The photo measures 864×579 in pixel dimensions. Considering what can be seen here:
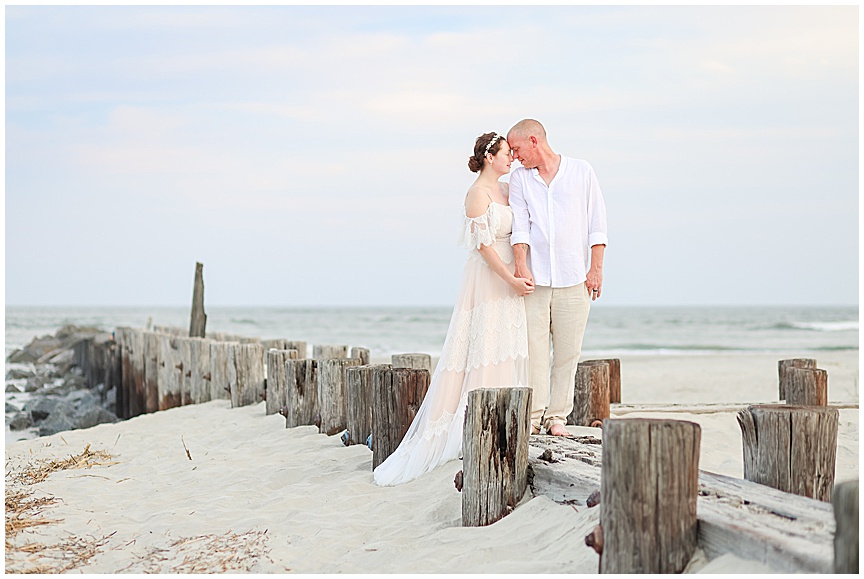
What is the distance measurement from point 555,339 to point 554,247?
2.03ft

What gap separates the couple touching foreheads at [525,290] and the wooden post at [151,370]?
8.25 metres

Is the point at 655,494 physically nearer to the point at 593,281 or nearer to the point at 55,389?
the point at 593,281

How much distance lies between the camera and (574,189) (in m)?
5.45

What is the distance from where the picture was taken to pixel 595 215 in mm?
5500

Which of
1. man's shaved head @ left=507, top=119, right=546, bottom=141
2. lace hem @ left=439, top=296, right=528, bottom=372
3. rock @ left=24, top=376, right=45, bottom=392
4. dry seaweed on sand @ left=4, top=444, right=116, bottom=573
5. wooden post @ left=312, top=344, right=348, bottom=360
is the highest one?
man's shaved head @ left=507, top=119, right=546, bottom=141

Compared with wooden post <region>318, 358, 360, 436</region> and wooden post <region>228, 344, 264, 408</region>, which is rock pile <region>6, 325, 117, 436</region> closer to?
wooden post <region>228, 344, 264, 408</region>

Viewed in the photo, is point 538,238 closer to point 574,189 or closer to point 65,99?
point 574,189

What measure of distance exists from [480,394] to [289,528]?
131cm

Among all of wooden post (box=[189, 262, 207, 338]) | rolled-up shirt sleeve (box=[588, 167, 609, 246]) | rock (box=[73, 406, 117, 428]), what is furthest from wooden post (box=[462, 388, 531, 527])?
wooden post (box=[189, 262, 207, 338])

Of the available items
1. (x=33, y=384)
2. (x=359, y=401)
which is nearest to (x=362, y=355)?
(x=359, y=401)

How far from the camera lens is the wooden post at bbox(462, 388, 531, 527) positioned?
427cm

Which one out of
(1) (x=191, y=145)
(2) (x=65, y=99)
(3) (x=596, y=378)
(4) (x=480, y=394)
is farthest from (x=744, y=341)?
(4) (x=480, y=394)

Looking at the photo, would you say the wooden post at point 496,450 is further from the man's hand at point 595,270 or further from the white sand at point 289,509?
the man's hand at point 595,270

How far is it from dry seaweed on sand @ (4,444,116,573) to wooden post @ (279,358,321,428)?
5.72 ft
